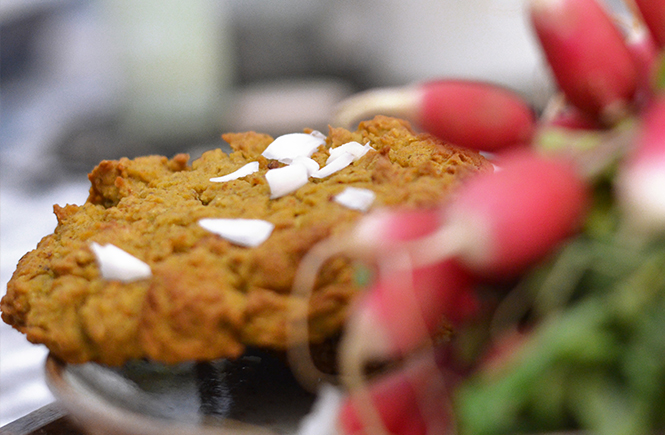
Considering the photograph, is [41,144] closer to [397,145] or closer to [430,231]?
[397,145]

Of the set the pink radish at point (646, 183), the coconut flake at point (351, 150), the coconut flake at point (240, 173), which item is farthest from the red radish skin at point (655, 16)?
the coconut flake at point (240, 173)

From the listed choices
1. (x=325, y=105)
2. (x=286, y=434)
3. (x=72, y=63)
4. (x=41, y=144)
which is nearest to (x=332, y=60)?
(x=325, y=105)

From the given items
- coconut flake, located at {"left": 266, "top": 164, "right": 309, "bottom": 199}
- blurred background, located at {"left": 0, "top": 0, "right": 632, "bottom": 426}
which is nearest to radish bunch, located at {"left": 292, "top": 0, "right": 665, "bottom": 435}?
coconut flake, located at {"left": 266, "top": 164, "right": 309, "bottom": 199}

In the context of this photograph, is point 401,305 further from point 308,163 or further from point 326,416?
point 308,163

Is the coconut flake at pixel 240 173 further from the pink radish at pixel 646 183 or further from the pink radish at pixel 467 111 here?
the pink radish at pixel 646 183

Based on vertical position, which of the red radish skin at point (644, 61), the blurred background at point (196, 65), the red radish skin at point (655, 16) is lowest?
the blurred background at point (196, 65)
